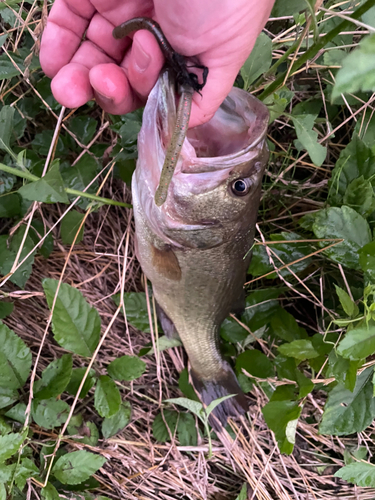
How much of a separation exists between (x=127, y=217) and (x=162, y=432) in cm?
131

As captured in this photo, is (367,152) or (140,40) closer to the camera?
(140,40)

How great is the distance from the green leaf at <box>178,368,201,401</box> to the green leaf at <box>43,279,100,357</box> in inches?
25.4

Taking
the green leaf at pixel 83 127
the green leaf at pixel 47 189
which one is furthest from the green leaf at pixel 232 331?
the green leaf at pixel 83 127

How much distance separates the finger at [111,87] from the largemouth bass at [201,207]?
0.37ft

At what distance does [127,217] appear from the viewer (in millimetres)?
1968

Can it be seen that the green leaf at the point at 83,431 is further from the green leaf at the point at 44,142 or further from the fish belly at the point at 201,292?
the green leaf at the point at 44,142

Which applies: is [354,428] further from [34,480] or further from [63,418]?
[34,480]

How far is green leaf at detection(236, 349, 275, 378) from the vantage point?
6.11ft

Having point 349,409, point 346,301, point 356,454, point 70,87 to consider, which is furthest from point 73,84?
point 356,454

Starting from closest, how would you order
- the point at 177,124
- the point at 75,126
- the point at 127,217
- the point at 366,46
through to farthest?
the point at 366,46
the point at 177,124
the point at 75,126
the point at 127,217

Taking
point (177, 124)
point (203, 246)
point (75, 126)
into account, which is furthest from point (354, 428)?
point (75, 126)

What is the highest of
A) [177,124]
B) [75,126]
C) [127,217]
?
[177,124]

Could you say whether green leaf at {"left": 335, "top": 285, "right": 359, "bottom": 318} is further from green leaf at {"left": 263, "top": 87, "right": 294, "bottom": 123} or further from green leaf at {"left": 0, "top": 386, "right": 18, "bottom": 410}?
green leaf at {"left": 0, "top": 386, "right": 18, "bottom": 410}

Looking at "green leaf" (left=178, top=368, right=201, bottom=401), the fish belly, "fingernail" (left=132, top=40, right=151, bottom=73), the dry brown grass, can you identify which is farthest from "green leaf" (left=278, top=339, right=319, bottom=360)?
"fingernail" (left=132, top=40, right=151, bottom=73)
